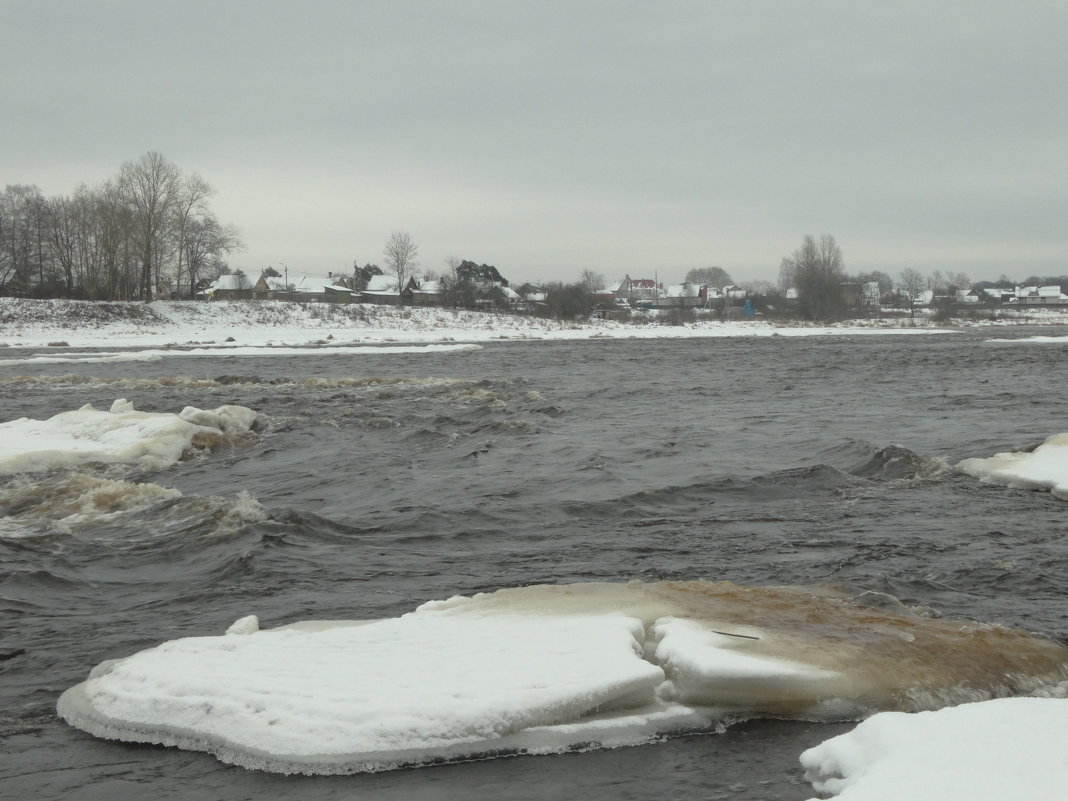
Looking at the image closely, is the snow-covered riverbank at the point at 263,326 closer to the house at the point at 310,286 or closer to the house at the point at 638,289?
the house at the point at 310,286

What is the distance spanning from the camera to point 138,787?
12.5ft

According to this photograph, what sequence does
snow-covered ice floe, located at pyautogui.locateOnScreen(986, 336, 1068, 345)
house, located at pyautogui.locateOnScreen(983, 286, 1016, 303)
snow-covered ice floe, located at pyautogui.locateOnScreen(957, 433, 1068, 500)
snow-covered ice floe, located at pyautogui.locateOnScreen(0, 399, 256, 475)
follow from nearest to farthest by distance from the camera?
snow-covered ice floe, located at pyautogui.locateOnScreen(957, 433, 1068, 500) → snow-covered ice floe, located at pyautogui.locateOnScreen(0, 399, 256, 475) → snow-covered ice floe, located at pyautogui.locateOnScreen(986, 336, 1068, 345) → house, located at pyautogui.locateOnScreen(983, 286, 1016, 303)

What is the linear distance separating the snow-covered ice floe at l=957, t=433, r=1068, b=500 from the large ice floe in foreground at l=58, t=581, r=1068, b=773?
4.49 meters

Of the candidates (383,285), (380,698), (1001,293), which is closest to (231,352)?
(380,698)

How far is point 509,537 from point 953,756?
4703mm

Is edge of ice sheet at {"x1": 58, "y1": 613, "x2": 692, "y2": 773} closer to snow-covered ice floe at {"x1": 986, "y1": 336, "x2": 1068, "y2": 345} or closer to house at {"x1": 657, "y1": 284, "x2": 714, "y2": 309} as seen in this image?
snow-covered ice floe at {"x1": 986, "y1": 336, "x2": 1068, "y2": 345}

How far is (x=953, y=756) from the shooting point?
3.50 m

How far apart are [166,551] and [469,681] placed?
13.3 ft

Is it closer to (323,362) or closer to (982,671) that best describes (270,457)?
(982,671)

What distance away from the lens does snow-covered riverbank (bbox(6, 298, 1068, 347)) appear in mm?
49603

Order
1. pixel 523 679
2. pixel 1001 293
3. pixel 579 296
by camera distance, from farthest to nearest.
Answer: pixel 1001 293, pixel 579 296, pixel 523 679

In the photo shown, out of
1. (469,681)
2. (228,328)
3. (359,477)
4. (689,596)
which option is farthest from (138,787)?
(228,328)

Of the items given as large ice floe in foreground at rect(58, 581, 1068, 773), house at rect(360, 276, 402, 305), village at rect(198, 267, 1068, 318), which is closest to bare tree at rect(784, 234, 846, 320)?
village at rect(198, 267, 1068, 318)

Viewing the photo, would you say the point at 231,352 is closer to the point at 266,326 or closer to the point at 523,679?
the point at 266,326
